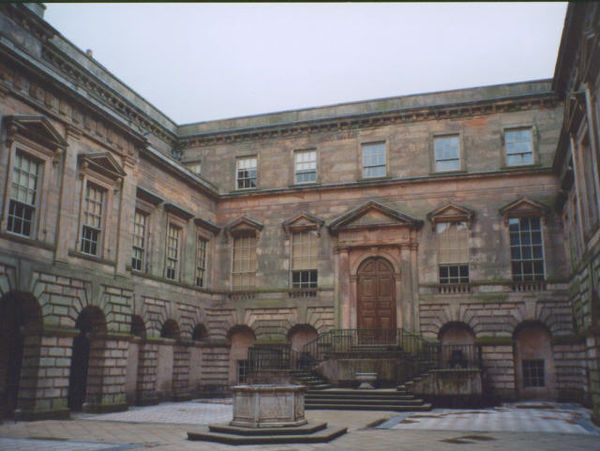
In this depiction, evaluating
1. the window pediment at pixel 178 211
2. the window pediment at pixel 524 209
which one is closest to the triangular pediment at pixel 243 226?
the window pediment at pixel 178 211

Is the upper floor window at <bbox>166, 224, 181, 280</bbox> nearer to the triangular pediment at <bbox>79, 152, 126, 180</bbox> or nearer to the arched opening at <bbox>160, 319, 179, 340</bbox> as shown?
the arched opening at <bbox>160, 319, 179, 340</bbox>

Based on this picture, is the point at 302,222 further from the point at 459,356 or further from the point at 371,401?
the point at 371,401

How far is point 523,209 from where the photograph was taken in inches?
893

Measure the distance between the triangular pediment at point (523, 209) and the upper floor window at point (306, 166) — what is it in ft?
27.5

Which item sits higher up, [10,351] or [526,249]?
[526,249]

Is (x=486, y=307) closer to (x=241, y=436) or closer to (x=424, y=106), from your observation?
(x=424, y=106)

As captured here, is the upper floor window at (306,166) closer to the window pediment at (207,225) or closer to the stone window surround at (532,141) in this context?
the window pediment at (207,225)

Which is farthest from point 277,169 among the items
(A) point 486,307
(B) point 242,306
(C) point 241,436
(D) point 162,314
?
(C) point 241,436

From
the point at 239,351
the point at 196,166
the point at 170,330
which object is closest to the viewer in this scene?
the point at 170,330

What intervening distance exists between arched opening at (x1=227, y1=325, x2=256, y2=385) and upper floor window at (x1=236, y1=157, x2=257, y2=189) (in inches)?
262

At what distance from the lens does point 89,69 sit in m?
22.4

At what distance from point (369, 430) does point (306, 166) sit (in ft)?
50.5

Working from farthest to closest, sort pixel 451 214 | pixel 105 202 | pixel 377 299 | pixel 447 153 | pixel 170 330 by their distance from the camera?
pixel 447 153 < pixel 377 299 < pixel 451 214 < pixel 170 330 < pixel 105 202

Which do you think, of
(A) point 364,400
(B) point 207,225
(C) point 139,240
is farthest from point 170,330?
(A) point 364,400
